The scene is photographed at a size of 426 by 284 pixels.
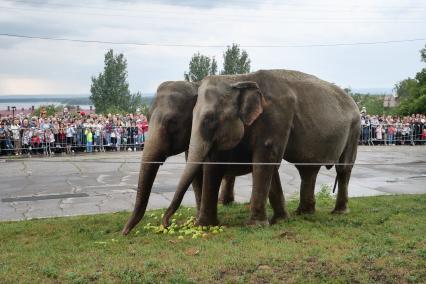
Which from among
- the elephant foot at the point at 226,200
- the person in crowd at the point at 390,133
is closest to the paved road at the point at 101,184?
the elephant foot at the point at 226,200

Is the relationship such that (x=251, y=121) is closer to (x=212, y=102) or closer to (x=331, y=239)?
(x=212, y=102)

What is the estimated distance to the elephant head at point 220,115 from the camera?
9031 millimetres

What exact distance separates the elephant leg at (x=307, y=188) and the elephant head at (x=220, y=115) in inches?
88.3

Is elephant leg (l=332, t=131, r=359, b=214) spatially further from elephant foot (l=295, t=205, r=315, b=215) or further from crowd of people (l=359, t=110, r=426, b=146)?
crowd of people (l=359, t=110, r=426, b=146)

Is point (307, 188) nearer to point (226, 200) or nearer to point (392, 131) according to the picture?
point (226, 200)

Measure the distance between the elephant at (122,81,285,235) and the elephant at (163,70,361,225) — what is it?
355mm

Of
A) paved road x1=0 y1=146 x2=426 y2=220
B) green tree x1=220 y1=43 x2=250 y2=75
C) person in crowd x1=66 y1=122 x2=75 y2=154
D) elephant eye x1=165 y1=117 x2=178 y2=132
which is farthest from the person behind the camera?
green tree x1=220 y1=43 x2=250 y2=75

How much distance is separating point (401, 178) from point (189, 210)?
9.48 metres

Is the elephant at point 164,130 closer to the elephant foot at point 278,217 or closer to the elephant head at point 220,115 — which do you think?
the elephant head at point 220,115

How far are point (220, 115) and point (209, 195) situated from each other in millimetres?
1491

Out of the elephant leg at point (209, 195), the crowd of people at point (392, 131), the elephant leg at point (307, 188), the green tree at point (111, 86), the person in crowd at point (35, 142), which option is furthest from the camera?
the green tree at point (111, 86)

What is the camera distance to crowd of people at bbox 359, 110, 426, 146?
34125 mm

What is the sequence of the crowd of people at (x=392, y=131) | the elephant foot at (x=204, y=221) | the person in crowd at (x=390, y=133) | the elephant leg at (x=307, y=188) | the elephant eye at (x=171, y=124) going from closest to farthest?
the elephant eye at (x=171, y=124) → the elephant foot at (x=204, y=221) → the elephant leg at (x=307, y=188) → the crowd of people at (x=392, y=131) → the person in crowd at (x=390, y=133)

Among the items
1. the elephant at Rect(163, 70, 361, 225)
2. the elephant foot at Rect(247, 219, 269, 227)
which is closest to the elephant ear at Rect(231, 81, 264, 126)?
the elephant at Rect(163, 70, 361, 225)
